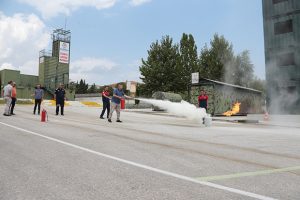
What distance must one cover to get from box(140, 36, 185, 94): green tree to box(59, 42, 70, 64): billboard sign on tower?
861 inches

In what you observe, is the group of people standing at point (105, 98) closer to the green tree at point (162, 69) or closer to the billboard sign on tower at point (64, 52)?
the green tree at point (162, 69)

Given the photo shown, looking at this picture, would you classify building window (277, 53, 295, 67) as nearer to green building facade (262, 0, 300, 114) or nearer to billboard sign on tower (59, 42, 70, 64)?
green building facade (262, 0, 300, 114)

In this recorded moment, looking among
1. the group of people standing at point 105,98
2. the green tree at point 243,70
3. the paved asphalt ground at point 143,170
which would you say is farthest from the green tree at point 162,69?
the paved asphalt ground at point 143,170

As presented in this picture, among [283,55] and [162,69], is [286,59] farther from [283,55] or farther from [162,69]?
[162,69]

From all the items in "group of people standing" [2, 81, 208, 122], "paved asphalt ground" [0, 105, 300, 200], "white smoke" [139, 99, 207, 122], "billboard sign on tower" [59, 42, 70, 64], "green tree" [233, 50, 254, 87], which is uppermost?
"billboard sign on tower" [59, 42, 70, 64]

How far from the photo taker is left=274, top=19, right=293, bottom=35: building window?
26.8m

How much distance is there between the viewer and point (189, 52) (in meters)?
51.6

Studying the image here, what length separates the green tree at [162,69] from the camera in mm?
48188

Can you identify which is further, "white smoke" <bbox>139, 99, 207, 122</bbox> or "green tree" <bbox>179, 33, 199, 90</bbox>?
"green tree" <bbox>179, 33, 199, 90</bbox>

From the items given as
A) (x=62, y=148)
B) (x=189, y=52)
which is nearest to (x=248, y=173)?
(x=62, y=148)

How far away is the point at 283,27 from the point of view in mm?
27375

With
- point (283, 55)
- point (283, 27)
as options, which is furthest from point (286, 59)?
A: point (283, 27)

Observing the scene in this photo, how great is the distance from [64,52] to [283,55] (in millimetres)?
48298

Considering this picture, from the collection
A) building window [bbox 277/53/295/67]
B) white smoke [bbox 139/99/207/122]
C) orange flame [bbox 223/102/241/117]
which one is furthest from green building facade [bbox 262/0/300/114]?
white smoke [bbox 139/99/207/122]
